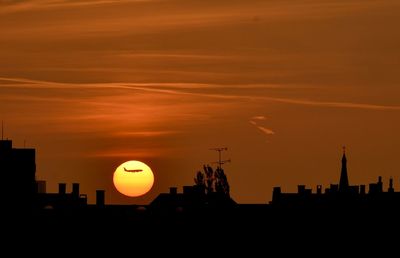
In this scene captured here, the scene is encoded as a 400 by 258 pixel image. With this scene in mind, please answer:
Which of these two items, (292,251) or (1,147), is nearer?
(292,251)

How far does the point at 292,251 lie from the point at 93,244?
14.8 metres

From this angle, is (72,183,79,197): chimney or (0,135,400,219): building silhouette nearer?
(0,135,400,219): building silhouette

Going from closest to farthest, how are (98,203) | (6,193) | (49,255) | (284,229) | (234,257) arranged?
(49,255) → (234,257) → (284,229) → (6,193) → (98,203)

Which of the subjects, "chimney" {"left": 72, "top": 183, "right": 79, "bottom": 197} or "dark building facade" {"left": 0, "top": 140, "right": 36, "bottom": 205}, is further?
"chimney" {"left": 72, "top": 183, "right": 79, "bottom": 197}

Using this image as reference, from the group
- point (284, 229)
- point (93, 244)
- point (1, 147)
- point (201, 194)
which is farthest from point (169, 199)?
point (93, 244)

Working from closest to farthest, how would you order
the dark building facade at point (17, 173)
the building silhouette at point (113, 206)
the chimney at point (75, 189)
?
the building silhouette at point (113, 206) → the dark building facade at point (17, 173) → the chimney at point (75, 189)

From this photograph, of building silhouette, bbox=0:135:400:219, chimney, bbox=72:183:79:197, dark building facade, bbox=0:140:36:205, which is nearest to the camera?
building silhouette, bbox=0:135:400:219

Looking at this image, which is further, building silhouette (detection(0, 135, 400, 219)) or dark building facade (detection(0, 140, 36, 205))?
dark building facade (detection(0, 140, 36, 205))

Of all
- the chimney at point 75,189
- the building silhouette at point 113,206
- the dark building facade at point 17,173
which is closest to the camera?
the building silhouette at point 113,206

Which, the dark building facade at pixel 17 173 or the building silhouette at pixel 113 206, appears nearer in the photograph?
the building silhouette at pixel 113 206

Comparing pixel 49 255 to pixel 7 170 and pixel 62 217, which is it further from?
pixel 7 170

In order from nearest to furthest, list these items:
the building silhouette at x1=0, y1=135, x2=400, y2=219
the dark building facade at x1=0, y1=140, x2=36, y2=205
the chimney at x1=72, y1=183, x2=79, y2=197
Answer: the building silhouette at x1=0, y1=135, x2=400, y2=219
the dark building facade at x1=0, y1=140, x2=36, y2=205
the chimney at x1=72, y1=183, x2=79, y2=197

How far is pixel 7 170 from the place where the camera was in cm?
16812

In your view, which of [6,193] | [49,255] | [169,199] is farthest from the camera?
[169,199]
